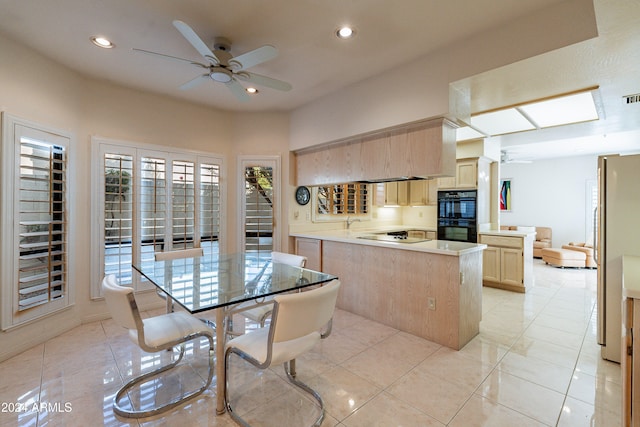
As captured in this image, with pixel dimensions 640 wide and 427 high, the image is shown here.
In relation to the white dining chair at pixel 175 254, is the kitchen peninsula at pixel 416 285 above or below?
below

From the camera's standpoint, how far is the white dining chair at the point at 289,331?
148 cm

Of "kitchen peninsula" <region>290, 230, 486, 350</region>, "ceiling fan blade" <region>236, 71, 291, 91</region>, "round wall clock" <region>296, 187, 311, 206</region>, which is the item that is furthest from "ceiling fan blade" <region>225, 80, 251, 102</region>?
"kitchen peninsula" <region>290, 230, 486, 350</region>

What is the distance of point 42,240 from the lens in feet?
8.91

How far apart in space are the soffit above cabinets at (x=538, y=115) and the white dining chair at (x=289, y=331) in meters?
2.82

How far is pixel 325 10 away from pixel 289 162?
239cm

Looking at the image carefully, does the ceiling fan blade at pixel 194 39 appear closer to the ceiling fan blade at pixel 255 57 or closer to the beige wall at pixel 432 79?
the ceiling fan blade at pixel 255 57

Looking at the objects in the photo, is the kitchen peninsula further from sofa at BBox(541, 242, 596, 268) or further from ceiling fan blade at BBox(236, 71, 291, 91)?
sofa at BBox(541, 242, 596, 268)

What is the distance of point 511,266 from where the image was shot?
4.44 meters

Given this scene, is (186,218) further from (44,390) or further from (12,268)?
(44,390)

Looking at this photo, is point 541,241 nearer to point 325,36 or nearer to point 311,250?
point 311,250

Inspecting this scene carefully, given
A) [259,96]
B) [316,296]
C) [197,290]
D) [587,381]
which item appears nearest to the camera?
[316,296]

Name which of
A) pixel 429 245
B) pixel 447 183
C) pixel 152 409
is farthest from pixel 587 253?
pixel 152 409

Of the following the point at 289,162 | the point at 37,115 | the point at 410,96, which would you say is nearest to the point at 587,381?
the point at 410,96

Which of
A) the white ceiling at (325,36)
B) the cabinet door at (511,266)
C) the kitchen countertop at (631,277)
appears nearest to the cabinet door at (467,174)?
the cabinet door at (511,266)
